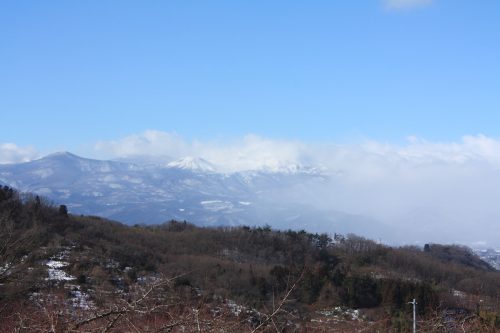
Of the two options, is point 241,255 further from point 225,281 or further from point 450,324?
point 450,324

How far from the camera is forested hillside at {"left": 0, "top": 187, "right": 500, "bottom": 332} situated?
6568 millimetres

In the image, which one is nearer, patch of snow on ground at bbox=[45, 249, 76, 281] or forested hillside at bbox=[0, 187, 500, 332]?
forested hillside at bbox=[0, 187, 500, 332]

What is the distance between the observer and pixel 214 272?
4562 cm

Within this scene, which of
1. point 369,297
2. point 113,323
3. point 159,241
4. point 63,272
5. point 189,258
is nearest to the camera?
point 113,323

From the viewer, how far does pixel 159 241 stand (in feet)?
196

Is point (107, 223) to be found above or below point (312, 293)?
above

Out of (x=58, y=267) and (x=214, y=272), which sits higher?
(x=58, y=267)

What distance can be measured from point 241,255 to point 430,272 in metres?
19.6

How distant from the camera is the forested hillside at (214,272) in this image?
21.5 ft

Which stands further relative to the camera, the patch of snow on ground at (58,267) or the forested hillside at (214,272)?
the patch of snow on ground at (58,267)

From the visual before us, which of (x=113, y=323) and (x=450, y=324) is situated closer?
(x=113, y=323)

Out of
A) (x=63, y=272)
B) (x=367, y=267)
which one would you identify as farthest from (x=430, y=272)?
(x=63, y=272)

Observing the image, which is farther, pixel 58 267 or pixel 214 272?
pixel 214 272

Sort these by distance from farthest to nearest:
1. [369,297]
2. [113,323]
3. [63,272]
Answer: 1. [369,297]
2. [63,272]
3. [113,323]
